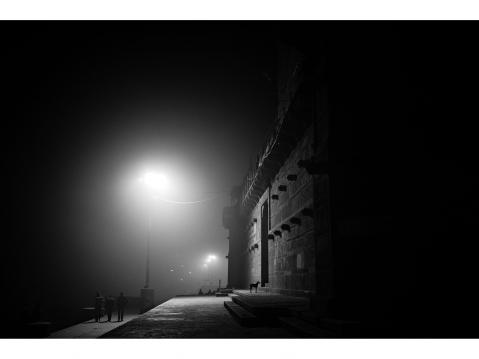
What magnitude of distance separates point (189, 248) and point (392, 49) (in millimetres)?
66772

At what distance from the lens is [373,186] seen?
266 inches

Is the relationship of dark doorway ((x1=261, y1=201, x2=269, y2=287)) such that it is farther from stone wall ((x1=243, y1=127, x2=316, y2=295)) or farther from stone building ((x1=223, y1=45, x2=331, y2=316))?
stone wall ((x1=243, y1=127, x2=316, y2=295))

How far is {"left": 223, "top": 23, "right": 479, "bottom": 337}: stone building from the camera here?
20.8ft

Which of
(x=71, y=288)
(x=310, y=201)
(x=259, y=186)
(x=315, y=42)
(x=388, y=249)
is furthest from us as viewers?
(x=71, y=288)

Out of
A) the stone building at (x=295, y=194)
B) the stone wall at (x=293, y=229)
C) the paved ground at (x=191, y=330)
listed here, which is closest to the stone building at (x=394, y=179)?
the stone building at (x=295, y=194)

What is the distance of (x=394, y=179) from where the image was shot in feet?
22.3

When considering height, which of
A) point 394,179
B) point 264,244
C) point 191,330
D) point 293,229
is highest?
point 394,179

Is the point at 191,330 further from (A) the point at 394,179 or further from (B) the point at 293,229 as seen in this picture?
(B) the point at 293,229

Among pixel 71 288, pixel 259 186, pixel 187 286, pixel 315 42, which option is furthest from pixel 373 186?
pixel 187 286

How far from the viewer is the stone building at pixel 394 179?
634cm

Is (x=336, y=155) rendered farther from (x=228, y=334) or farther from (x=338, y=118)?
(x=228, y=334)

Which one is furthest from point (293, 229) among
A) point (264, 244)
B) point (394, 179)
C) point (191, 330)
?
point (264, 244)

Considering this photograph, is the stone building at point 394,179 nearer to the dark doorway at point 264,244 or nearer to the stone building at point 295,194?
the stone building at point 295,194

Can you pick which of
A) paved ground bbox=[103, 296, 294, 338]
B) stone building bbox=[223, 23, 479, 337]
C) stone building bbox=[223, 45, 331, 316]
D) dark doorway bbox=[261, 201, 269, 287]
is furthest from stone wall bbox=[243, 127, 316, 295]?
paved ground bbox=[103, 296, 294, 338]
